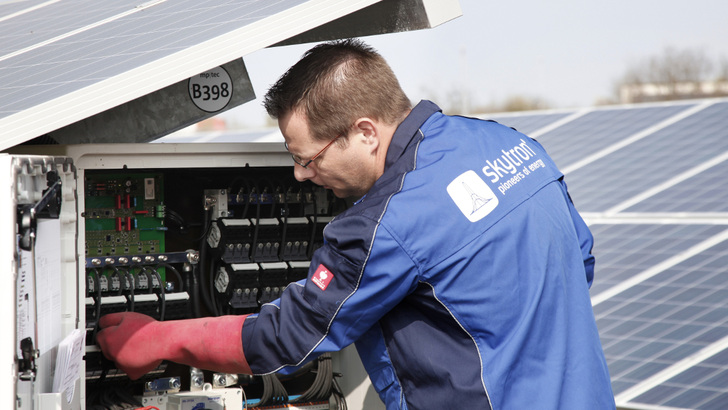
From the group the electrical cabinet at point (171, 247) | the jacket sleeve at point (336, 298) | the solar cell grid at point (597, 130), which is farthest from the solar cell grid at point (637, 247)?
the jacket sleeve at point (336, 298)

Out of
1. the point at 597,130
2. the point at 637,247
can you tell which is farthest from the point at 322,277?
the point at 597,130

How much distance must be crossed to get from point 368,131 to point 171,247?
3.77 ft

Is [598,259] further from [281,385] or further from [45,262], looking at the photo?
[45,262]

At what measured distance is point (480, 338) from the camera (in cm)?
198

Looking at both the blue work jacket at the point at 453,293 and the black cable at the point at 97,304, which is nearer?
the blue work jacket at the point at 453,293

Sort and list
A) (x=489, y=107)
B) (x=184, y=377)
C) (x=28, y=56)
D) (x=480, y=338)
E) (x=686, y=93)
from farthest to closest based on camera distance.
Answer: (x=489, y=107) → (x=686, y=93) → (x=184, y=377) → (x=28, y=56) → (x=480, y=338)

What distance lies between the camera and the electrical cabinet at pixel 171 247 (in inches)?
89.1

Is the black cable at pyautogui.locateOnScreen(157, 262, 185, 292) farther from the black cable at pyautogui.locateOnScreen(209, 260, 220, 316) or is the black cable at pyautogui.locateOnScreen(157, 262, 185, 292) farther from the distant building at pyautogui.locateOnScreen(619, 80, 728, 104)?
the distant building at pyautogui.locateOnScreen(619, 80, 728, 104)

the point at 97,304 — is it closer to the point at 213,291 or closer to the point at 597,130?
the point at 213,291

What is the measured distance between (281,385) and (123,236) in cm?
91

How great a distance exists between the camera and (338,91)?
85.7 inches

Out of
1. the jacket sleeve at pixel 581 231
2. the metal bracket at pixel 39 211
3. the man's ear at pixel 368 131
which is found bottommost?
the jacket sleeve at pixel 581 231

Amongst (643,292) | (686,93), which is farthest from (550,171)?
(686,93)

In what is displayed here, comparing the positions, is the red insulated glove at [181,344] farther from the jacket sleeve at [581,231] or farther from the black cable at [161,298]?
the jacket sleeve at [581,231]
